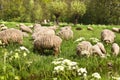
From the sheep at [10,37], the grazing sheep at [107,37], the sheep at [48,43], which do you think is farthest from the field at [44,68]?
the grazing sheep at [107,37]

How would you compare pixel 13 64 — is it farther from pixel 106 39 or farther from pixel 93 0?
pixel 93 0

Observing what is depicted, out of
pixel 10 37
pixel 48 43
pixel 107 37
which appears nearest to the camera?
pixel 48 43

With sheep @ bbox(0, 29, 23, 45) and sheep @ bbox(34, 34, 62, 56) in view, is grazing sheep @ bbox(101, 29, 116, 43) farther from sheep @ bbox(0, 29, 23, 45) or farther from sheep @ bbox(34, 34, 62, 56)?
sheep @ bbox(0, 29, 23, 45)

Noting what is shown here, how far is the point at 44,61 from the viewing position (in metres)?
16.8

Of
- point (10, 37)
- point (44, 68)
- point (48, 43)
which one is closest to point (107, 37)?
point (48, 43)

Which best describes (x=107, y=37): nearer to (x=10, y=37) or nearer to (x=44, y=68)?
(x=10, y=37)

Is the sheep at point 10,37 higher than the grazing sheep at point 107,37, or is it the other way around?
the sheep at point 10,37

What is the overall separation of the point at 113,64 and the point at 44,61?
3302mm

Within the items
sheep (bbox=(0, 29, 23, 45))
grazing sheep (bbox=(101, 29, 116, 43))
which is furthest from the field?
grazing sheep (bbox=(101, 29, 116, 43))

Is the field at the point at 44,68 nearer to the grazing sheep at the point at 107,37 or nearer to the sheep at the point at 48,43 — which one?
the sheep at the point at 48,43

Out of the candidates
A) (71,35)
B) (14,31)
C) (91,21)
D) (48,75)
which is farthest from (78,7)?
(91,21)

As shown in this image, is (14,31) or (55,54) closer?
(55,54)

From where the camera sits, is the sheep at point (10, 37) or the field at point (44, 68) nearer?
the field at point (44, 68)

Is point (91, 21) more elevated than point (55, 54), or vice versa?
point (55, 54)
